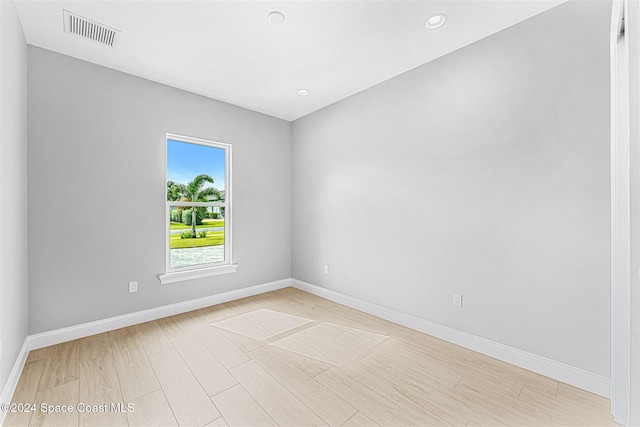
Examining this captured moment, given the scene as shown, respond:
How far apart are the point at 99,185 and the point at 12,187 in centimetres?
85

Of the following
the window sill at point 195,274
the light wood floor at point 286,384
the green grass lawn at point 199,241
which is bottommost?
the light wood floor at point 286,384

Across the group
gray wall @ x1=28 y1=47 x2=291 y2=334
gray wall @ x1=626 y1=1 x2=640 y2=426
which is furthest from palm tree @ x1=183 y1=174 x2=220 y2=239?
gray wall @ x1=626 y1=1 x2=640 y2=426

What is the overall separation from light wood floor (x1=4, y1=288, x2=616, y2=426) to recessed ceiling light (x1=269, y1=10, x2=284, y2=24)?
271 cm

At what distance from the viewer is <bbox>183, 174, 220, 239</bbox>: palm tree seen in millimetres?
3537

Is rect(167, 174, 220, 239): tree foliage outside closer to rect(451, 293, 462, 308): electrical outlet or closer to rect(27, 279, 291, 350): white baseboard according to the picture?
rect(27, 279, 291, 350): white baseboard

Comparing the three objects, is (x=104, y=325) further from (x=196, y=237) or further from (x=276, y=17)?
Result: (x=276, y=17)

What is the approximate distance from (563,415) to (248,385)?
1992mm

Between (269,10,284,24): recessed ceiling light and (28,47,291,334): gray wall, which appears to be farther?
(28,47,291,334): gray wall

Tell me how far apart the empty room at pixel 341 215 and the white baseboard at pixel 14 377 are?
0.11 feet

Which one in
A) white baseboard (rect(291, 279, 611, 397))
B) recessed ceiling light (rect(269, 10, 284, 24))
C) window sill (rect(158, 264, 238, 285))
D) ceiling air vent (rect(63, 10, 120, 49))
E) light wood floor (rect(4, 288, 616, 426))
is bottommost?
light wood floor (rect(4, 288, 616, 426))

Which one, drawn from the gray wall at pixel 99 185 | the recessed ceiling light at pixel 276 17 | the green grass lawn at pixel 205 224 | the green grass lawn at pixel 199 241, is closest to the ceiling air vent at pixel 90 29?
the gray wall at pixel 99 185

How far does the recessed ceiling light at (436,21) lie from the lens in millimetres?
2150

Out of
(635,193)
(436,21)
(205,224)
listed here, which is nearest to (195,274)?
(205,224)

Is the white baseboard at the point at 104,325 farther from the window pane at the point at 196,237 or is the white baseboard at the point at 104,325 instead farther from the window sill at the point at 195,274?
the window pane at the point at 196,237
